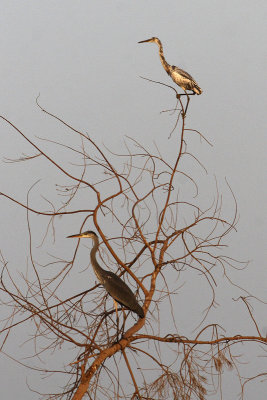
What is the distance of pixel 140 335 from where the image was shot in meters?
2.08

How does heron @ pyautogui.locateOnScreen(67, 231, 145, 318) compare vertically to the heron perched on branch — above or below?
below

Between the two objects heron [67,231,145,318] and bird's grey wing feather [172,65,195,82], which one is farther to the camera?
bird's grey wing feather [172,65,195,82]

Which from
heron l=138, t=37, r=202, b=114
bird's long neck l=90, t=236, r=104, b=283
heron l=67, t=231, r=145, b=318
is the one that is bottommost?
heron l=67, t=231, r=145, b=318

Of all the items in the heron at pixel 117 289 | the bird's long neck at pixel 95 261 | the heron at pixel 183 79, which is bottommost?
the heron at pixel 117 289

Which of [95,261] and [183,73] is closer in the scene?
[95,261]

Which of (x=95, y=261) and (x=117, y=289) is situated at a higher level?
(x=95, y=261)

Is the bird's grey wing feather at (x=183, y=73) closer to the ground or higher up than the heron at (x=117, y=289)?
higher up

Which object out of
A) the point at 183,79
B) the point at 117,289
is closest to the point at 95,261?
the point at 117,289

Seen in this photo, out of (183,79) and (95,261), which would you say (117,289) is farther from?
(183,79)

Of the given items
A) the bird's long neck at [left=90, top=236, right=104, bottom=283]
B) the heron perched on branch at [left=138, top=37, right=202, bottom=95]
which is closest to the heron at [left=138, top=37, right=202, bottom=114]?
the heron perched on branch at [left=138, top=37, right=202, bottom=95]

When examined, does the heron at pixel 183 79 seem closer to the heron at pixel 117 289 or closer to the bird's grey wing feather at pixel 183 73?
the bird's grey wing feather at pixel 183 73

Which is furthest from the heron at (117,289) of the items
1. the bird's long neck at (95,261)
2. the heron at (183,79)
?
the heron at (183,79)

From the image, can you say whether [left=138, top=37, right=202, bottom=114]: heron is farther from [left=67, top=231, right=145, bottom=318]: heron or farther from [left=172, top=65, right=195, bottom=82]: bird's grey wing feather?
[left=67, top=231, right=145, bottom=318]: heron

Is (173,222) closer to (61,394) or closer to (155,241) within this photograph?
(155,241)
